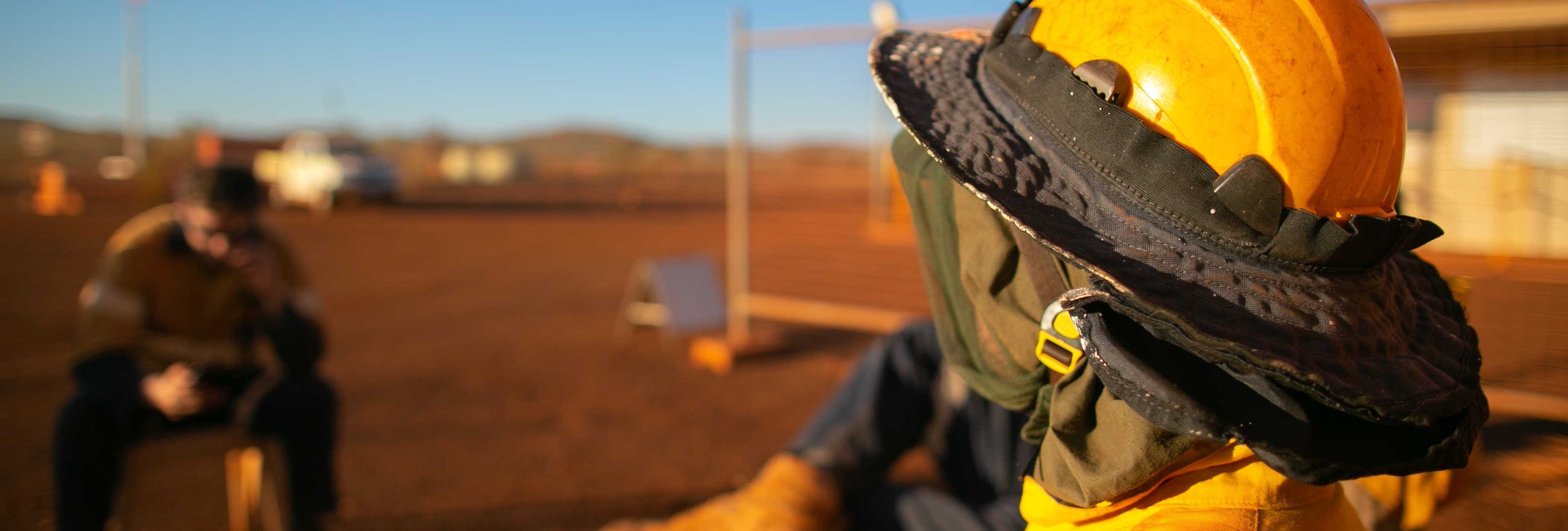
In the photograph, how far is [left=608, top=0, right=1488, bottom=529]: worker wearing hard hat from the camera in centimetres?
95

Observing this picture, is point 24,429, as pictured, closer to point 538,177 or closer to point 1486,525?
point 1486,525

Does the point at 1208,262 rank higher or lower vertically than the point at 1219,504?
higher

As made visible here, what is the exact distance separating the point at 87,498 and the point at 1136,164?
323cm

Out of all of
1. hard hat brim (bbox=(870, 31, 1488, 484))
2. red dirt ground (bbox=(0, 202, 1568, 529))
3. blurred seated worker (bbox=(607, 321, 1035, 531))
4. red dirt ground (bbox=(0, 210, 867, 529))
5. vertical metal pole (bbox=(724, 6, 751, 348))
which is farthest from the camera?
vertical metal pole (bbox=(724, 6, 751, 348))

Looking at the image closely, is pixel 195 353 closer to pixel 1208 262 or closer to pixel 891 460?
pixel 891 460

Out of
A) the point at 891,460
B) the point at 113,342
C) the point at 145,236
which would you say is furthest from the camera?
the point at 145,236

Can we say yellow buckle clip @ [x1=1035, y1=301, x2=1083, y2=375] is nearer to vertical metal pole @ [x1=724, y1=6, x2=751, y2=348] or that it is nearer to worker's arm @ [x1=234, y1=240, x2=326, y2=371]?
worker's arm @ [x1=234, y1=240, x2=326, y2=371]

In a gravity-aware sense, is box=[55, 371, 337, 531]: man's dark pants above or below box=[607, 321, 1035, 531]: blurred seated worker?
below

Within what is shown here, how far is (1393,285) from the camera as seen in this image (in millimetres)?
1123

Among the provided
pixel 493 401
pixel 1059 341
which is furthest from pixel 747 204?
pixel 1059 341

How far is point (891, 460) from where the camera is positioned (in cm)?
211

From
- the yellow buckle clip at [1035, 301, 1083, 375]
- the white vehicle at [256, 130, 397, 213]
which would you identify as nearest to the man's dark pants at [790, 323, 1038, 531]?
the yellow buckle clip at [1035, 301, 1083, 375]

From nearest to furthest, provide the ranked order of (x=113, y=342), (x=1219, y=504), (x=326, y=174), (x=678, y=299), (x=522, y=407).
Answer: (x=1219, y=504) < (x=113, y=342) < (x=522, y=407) < (x=678, y=299) < (x=326, y=174)

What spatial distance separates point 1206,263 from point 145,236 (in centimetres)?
348
